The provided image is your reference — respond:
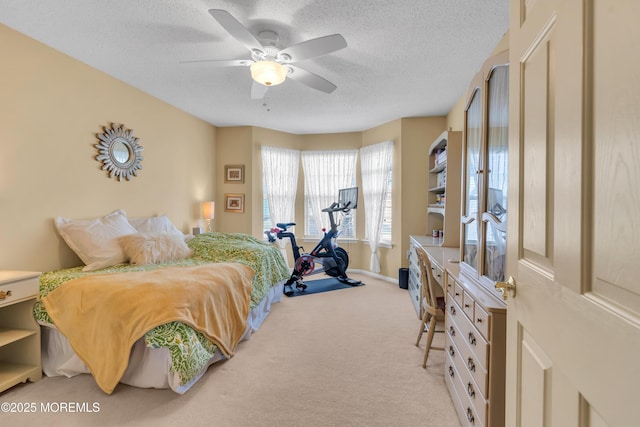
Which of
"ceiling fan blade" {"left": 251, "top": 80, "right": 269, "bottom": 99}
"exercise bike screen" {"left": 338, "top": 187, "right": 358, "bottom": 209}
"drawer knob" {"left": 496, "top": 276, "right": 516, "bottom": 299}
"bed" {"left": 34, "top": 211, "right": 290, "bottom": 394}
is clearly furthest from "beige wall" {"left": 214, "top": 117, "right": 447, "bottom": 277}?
"drawer knob" {"left": 496, "top": 276, "right": 516, "bottom": 299}

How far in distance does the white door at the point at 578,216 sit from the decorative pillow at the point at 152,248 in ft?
9.89

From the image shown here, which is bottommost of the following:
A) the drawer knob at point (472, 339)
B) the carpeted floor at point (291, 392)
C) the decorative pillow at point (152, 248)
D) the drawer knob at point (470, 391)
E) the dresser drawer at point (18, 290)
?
the carpeted floor at point (291, 392)

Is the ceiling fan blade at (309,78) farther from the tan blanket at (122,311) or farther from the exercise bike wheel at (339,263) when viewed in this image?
the exercise bike wheel at (339,263)

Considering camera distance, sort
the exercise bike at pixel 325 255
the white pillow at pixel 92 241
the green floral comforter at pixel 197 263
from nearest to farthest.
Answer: the green floral comforter at pixel 197 263
the white pillow at pixel 92 241
the exercise bike at pixel 325 255

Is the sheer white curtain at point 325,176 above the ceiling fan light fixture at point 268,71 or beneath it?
beneath

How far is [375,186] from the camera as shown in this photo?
5121mm

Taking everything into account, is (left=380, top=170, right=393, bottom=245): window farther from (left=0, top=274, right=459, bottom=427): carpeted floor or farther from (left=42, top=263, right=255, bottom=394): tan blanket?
(left=42, top=263, right=255, bottom=394): tan blanket

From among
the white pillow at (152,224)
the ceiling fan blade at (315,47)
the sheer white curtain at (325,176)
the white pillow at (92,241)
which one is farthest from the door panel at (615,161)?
the sheer white curtain at (325,176)

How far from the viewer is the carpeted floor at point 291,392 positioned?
1.76m

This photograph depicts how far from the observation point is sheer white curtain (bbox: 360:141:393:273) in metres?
4.95

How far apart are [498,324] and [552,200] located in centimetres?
83

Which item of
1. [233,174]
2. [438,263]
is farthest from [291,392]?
[233,174]

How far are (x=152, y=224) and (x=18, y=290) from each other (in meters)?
1.55

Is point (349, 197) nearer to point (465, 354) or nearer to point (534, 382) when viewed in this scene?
point (465, 354)
